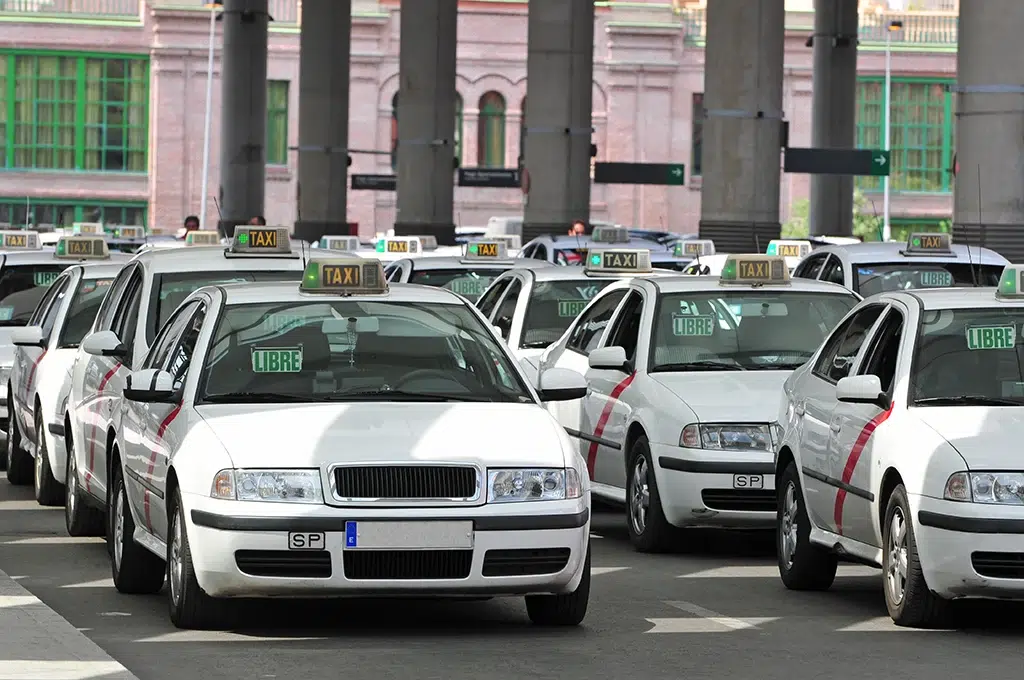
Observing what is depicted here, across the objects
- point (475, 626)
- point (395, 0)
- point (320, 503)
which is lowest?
point (475, 626)

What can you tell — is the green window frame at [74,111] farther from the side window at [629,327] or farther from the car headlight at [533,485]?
the car headlight at [533,485]

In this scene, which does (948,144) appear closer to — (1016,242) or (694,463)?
(1016,242)

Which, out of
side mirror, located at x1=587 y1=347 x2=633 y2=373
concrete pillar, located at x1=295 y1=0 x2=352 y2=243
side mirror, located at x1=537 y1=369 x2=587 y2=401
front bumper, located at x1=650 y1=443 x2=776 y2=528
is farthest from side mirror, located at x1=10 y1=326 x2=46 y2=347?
concrete pillar, located at x1=295 y1=0 x2=352 y2=243

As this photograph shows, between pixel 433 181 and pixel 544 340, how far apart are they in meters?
38.0

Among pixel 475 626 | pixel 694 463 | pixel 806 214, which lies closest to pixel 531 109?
pixel 694 463

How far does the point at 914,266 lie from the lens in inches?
799

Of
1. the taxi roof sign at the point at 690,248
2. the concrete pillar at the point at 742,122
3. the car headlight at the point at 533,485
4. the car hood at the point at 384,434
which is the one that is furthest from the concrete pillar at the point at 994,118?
the car headlight at the point at 533,485

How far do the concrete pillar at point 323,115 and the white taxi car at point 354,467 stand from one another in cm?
5055

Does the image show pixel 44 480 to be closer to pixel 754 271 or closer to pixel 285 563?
pixel 754 271

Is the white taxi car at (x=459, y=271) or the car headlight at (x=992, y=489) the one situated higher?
the white taxi car at (x=459, y=271)

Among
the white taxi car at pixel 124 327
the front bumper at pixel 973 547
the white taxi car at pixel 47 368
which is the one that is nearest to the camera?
the front bumper at pixel 973 547

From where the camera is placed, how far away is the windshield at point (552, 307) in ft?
60.4

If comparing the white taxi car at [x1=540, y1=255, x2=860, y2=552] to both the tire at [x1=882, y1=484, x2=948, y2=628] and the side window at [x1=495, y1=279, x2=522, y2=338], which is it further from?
the tire at [x1=882, y1=484, x2=948, y2=628]

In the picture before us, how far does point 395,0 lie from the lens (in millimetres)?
93438
